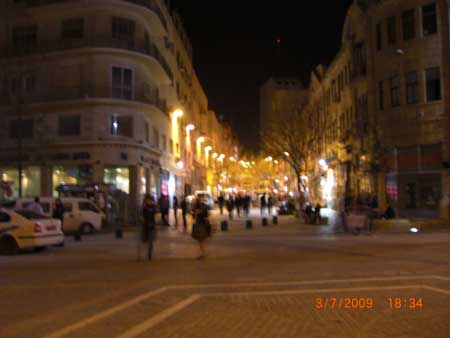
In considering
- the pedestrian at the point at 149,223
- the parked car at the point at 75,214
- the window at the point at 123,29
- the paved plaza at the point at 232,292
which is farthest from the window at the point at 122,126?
the pedestrian at the point at 149,223

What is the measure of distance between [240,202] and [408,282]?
30.7 m

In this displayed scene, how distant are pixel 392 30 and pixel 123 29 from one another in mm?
18374

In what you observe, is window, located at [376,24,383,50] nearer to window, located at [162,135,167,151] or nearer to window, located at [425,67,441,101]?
window, located at [425,67,441,101]

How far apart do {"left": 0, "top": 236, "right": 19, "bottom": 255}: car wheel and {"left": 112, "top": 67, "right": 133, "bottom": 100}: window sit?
799 inches

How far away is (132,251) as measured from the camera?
17.8m

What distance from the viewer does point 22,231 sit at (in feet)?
55.6

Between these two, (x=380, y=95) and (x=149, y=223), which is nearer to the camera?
(x=149, y=223)

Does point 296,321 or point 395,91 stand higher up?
point 395,91

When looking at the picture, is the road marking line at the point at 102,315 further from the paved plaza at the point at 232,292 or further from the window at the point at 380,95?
the window at the point at 380,95

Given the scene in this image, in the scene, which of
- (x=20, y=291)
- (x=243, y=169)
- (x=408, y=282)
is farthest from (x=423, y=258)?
(x=243, y=169)

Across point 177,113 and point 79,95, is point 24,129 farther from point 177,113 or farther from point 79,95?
point 177,113

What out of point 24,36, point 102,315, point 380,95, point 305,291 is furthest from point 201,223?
point 24,36

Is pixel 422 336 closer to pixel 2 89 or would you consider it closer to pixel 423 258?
pixel 423 258
